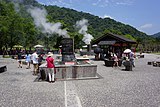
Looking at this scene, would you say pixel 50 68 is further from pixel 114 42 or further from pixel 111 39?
pixel 111 39

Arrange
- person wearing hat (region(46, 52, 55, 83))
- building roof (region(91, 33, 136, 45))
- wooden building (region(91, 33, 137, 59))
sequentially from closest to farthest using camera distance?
person wearing hat (region(46, 52, 55, 83))
building roof (region(91, 33, 136, 45))
wooden building (region(91, 33, 137, 59))

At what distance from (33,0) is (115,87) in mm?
42396

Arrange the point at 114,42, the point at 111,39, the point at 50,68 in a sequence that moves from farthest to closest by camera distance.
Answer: the point at 111,39
the point at 114,42
the point at 50,68

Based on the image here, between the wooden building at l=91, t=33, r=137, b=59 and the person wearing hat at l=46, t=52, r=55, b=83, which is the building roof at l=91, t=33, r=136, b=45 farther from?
the person wearing hat at l=46, t=52, r=55, b=83

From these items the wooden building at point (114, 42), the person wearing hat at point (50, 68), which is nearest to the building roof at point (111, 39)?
the wooden building at point (114, 42)

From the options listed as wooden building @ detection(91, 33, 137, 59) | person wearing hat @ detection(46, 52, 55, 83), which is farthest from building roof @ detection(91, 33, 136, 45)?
person wearing hat @ detection(46, 52, 55, 83)

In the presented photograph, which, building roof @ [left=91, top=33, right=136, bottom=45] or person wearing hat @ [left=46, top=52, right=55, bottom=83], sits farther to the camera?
building roof @ [left=91, top=33, right=136, bottom=45]

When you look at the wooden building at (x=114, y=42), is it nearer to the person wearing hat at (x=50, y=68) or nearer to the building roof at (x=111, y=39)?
the building roof at (x=111, y=39)

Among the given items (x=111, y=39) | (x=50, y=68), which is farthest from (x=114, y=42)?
(x=50, y=68)

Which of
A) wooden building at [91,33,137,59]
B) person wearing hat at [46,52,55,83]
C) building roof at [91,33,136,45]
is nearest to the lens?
person wearing hat at [46,52,55,83]

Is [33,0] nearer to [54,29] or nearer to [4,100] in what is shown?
[54,29]

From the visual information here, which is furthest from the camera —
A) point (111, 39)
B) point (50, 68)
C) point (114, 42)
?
point (111, 39)

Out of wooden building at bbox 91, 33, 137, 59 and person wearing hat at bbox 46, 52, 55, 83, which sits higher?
wooden building at bbox 91, 33, 137, 59

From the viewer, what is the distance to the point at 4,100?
7746mm
